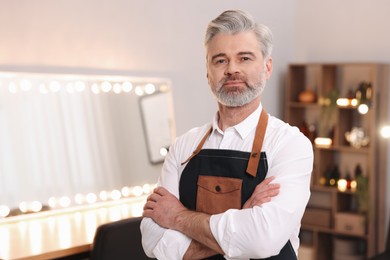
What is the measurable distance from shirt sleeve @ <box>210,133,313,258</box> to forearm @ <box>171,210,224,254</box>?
28mm

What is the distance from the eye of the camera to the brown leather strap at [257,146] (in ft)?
6.22

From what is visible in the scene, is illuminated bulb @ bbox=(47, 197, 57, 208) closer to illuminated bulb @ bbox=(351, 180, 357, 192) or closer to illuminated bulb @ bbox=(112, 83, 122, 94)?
illuminated bulb @ bbox=(112, 83, 122, 94)

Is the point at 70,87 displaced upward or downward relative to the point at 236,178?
upward

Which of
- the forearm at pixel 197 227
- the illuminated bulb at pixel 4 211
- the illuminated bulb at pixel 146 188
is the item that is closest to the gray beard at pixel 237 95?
the forearm at pixel 197 227

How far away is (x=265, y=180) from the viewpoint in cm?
186

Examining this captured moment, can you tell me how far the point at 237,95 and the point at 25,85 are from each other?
75.5 inches

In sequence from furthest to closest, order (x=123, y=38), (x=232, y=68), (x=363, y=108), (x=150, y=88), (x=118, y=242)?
(x=363, y=108) < (x=150, y=88) < (x=123, y=38) < (x=118, y=242) < (x=232, y=68)

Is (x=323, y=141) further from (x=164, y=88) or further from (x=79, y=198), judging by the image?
(x=79, y=198)

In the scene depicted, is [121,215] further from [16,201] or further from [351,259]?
[351,259]

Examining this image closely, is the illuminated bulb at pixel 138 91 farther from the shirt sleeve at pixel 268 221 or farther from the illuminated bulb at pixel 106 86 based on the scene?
the shirt sleeve at pixel 268 221

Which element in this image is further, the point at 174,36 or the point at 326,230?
the point at 326,230

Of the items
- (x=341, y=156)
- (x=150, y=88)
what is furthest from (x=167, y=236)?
(x=341, y=156)

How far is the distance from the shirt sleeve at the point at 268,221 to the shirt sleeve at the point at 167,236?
0.53ft

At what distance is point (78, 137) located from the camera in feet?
12.4
